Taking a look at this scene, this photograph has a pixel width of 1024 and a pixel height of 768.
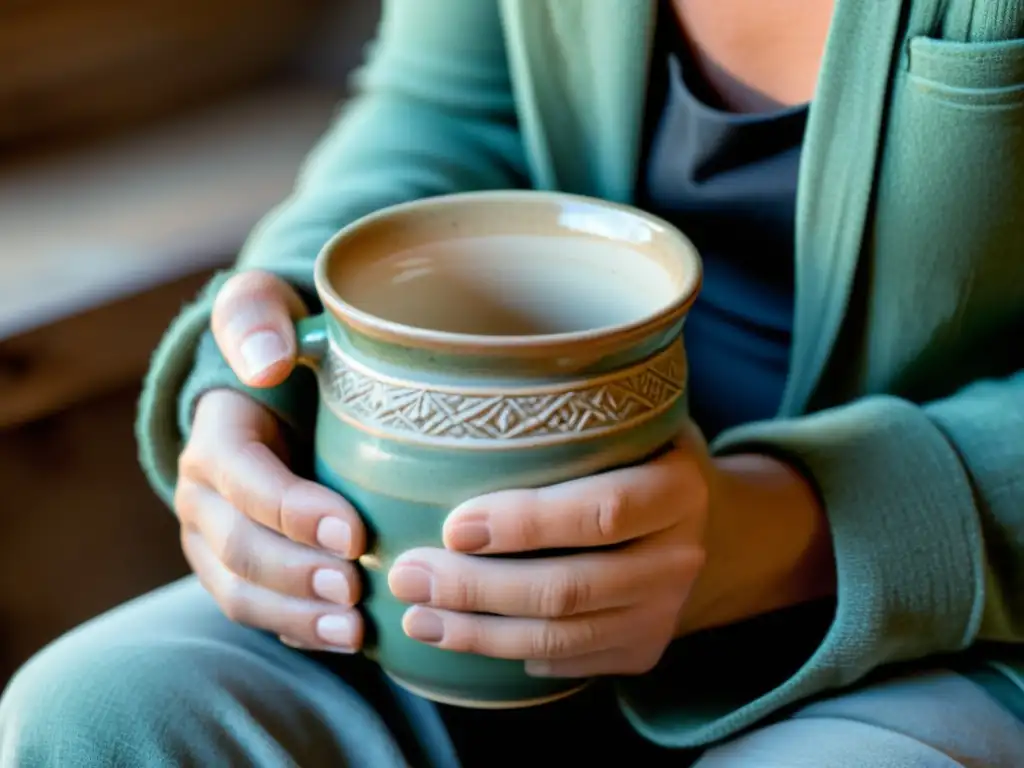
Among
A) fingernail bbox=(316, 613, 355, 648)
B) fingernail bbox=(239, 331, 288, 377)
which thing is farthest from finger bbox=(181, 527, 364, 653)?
fingernail bbox=(239, 331, 288, 377)

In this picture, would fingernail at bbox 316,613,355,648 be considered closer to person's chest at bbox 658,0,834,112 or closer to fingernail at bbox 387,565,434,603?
fingernail at bbox 387,565,434,603

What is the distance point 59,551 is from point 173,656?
1.83 feet

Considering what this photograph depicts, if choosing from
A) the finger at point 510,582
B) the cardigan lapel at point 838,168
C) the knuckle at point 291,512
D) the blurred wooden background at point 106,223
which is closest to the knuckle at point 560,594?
the finger at point 510,582

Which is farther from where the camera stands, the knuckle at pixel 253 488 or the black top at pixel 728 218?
the black top at pixel 728 218

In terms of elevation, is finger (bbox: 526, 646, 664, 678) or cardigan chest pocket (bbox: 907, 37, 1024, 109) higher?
cardigan chest pocket (bbox: 907, 37, 1024, 109)

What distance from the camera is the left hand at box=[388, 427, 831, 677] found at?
0.42 metres

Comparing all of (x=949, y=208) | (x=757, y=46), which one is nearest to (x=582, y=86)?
(x=757, y=46)

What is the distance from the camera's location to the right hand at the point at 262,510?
18.1 inches

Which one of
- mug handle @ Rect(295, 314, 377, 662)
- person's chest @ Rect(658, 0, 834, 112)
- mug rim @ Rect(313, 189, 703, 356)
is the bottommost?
mug handle @ Rect(295, 314, 377, 662)

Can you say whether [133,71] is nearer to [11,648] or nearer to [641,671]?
[11,648]

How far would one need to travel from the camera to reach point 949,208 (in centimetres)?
55

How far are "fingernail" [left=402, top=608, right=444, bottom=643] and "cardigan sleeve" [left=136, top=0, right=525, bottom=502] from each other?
0.71ft

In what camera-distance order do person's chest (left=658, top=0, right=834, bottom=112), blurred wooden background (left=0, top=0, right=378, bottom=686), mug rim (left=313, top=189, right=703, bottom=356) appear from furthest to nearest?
blurred wooden background (left=0, top=0, right=378, bottom=686) → person's chest (left=658, top=0, right=834, bottom=112) → mug rim (left=313, top=189, right=703, bottom=356)

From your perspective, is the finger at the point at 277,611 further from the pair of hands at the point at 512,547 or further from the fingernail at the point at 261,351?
the fingernail at the point at 261,351
